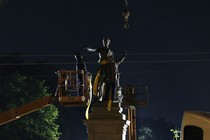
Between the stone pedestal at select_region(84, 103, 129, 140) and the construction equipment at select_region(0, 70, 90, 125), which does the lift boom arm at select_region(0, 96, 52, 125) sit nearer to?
the construction equipment at select_region(0, 70, 90, 125)

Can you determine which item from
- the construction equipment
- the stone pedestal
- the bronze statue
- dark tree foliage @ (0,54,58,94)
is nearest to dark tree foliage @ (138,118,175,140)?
dark tree foliage @ (0,54,58,94)

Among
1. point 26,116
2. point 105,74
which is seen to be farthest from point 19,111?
point 26,116

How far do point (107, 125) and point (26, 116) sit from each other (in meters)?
26.3

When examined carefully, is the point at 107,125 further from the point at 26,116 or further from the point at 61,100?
the point at 26,116

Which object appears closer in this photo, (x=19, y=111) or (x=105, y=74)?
(x=105, y=74)

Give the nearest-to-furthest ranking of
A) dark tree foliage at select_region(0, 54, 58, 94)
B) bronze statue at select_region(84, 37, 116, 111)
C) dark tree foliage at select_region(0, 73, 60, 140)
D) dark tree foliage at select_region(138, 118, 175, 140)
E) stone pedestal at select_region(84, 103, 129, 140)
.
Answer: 1. stone pedestal at select_region(84, 103, 129, 140)
2. bronze statue at select_region(84, 37, 116, 111)
3. dark tree foliage at select_region(0, 73, 60, 140)
4. dark tree foliage at select_region(0, 54, 58, 94)
5. dark tree foliage at select_region(138, 118, 175, 140)

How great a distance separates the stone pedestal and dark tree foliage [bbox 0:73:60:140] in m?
25.6

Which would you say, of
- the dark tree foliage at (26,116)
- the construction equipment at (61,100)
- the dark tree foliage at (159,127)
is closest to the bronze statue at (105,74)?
the construction equipment at (61,100)

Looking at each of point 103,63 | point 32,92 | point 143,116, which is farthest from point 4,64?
point 143,116

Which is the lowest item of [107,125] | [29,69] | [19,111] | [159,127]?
[159,127]

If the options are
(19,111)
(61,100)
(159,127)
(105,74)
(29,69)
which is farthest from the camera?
(159,127)

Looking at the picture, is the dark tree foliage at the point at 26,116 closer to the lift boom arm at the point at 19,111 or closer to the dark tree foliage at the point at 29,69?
the dark tree foliage at the point at 29,69

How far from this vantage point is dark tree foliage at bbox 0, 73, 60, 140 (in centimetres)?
3856

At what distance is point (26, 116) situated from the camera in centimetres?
3906
